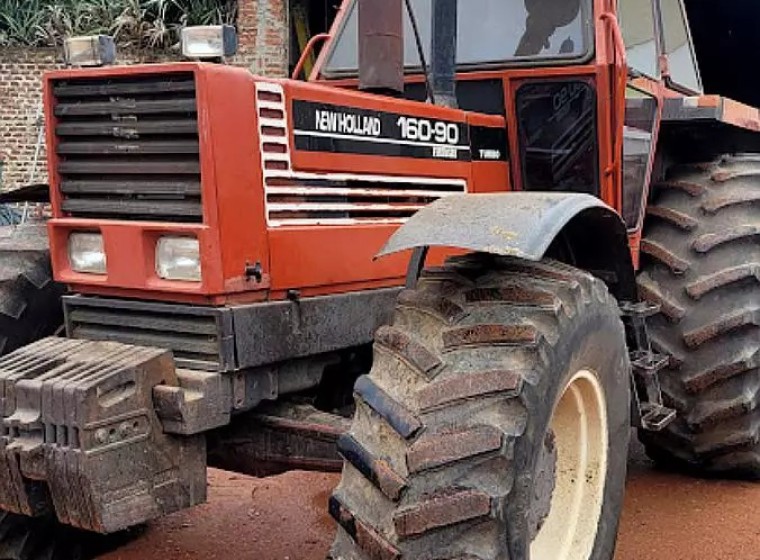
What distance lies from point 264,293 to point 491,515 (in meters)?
1.02

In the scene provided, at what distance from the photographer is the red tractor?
2744mm

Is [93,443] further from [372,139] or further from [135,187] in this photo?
[372,139]

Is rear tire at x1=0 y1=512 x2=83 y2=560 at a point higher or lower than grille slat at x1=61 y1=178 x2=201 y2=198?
lower

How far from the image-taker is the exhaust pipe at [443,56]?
A: 13.1 ft

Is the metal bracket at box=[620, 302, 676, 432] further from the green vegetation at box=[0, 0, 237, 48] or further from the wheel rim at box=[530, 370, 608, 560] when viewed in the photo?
the green vegetation at box=[0, 0, 237, 48]

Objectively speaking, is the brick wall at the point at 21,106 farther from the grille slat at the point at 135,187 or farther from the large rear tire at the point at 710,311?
the grille slat at the point at 135,187

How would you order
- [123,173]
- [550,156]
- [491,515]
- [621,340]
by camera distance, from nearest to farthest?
[491,515] < [123,173] < [621,340] < [550,156]

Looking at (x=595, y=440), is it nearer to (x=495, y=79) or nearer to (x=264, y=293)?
(x=264, y=293)

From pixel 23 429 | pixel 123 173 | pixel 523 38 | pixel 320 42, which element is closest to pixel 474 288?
pixel 123 173

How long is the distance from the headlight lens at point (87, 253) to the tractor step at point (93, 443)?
0.33 m

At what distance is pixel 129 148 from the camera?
3154 mm

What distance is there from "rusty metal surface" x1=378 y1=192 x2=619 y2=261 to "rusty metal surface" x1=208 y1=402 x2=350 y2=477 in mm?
616

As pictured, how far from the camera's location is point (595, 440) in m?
3.42

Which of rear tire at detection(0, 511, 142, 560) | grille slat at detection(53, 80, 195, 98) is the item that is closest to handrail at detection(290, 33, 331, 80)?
grille slat at detection(53, 80, 195, 98)
